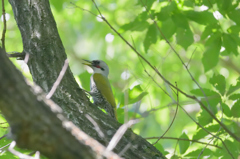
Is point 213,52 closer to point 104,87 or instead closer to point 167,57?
point 104,87

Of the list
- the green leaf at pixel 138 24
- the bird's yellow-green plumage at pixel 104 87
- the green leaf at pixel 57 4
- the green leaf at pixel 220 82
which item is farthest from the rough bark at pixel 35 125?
the green leaf at pixel 57 4

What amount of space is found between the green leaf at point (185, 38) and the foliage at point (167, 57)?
0.01 m

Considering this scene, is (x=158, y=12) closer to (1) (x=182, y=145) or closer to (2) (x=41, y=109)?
(1) (x=182, y=145)

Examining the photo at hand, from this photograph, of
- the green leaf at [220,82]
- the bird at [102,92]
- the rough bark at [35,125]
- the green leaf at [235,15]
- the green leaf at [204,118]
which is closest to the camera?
the rough bark at [35,125]

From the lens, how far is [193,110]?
9.64m

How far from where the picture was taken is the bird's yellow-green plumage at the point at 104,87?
5588 mm

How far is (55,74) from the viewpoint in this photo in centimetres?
314

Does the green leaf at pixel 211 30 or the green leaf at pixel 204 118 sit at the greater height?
the green leaf at pixel 211 30

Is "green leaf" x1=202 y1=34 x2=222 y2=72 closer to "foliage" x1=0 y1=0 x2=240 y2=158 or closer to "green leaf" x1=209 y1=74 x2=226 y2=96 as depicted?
"foliage" x1=0 y1=0 x2=240 y2=158

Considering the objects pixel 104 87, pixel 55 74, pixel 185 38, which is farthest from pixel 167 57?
pixel 55 74

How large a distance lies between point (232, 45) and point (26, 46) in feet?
8.90

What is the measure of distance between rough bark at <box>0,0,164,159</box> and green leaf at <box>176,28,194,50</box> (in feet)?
5.87

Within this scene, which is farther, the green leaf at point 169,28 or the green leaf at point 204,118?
the green leaf at point 169,28

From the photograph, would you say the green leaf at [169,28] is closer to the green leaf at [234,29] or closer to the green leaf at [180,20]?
the green leaf at [180,20]
